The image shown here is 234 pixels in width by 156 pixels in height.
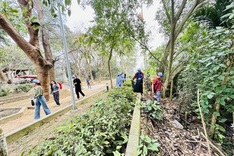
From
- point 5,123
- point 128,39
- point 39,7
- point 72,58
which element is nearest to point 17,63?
point 72,58

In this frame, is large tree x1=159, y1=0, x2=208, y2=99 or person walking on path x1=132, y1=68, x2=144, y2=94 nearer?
large tree x1=159, y1=0, x2=208, y2=99

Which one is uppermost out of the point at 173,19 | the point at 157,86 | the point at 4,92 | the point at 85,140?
the point at 173,19

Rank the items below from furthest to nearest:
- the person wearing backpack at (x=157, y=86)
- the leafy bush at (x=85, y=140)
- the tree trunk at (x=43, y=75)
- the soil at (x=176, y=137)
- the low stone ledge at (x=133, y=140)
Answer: the tree trunk at (x=43, y=75) < the person wearing backpack at (x=157, y=86) < the soil at (x=176, y=137) < the low stone ledge at (x=133, y=140) < the leafy bush at (x=85, y=140)

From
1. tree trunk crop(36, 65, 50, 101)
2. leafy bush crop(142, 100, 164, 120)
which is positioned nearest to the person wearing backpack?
leafy bush crop(142, 100, 164, 120)

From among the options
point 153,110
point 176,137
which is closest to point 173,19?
point 153,110

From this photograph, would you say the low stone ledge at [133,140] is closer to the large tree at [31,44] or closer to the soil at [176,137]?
the soil at [176,137]

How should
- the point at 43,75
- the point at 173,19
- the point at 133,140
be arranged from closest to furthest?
the point at 133,140 → the point at 173,19 → the point at 43,75

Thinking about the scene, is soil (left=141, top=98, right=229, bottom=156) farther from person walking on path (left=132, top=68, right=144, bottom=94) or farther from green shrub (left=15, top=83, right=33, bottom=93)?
green shrub (left=15, top=83, right=33, bottom=93)

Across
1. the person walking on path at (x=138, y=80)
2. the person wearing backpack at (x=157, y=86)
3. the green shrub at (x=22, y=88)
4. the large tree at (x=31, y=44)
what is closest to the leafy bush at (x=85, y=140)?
the person wearing backpack at (x=157, y=86)

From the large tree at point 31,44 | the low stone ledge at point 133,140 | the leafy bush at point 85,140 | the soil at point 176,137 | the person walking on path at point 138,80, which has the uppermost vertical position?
the large tree at point 31,44

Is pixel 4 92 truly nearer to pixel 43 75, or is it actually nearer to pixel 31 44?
pixel 43 75

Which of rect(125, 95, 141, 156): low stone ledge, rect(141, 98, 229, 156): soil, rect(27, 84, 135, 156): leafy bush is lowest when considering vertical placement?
rect(141, 98, 229, 156): soil

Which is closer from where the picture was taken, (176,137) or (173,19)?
(176,137)

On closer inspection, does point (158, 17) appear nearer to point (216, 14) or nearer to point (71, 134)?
point (216, 14)
